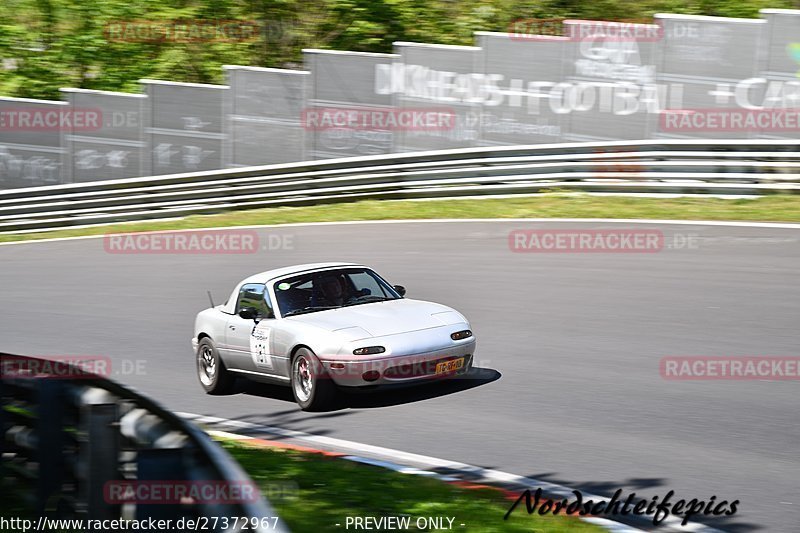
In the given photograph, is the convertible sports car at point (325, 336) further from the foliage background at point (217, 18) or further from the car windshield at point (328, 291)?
the foliage background at point (217, 18)

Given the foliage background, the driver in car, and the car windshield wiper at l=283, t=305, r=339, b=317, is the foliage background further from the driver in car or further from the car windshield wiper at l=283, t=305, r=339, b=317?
the car windshield wiper at l=283, t=305, r=339, b=317

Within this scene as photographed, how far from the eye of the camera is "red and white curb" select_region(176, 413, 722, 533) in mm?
6688

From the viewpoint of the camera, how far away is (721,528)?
6.51 m

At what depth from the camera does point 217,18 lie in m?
30.3

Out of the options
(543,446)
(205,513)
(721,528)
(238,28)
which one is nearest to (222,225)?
(238,28)

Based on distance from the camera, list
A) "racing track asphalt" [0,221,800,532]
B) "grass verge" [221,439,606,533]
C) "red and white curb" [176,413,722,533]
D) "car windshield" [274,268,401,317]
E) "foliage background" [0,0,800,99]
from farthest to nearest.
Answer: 1. "foliage background" [0,0,800,99]
2. "car windshield" [274,268,401,317]
3. "racing track asphalt" [0,221,800,532]
4. "red and white curb" [176,413,722,533]
5. "grass verge" [221,439,606,533]

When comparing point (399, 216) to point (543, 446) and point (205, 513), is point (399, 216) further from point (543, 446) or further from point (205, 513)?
point (205, 513)

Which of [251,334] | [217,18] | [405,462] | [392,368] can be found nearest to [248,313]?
[251,334]

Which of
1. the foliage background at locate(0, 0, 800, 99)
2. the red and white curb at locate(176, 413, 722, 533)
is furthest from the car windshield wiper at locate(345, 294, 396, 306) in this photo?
the foliage background at locate(0, 0, 800, 99)

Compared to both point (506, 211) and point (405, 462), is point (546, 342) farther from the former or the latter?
point (506, 211)

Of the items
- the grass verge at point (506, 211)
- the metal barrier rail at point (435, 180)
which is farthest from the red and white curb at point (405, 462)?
the metal barrier rail at point (435, 180)

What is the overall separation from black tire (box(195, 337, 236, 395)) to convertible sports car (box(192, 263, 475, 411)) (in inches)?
0.4

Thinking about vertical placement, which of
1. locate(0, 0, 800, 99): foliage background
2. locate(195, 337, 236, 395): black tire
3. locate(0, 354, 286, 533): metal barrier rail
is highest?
locate(0, 0, 800, 99): foliage background

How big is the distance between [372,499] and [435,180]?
49.5ft
